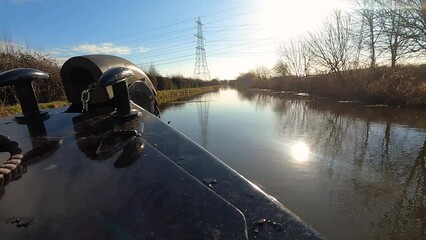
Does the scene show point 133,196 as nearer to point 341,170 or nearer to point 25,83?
point 25,83

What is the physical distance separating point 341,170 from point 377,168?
2.57 feet

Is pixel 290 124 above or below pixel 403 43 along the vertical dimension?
below

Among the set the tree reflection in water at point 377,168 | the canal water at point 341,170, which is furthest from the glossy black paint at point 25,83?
the tree reflection in water at point 377,168

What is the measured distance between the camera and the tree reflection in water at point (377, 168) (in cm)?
454

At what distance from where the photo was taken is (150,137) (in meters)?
2.03

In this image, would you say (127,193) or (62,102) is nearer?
(127,193)

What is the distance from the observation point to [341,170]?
6.70 metres

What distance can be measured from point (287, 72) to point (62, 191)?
5734cm

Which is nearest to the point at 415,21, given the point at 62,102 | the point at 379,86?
the point at 379,86

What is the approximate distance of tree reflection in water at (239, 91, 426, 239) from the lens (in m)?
4.54

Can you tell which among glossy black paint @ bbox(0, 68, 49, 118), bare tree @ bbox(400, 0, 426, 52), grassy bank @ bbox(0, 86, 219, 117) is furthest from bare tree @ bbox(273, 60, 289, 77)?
glossy black paint @ bbox(0, 68, 49, 118)

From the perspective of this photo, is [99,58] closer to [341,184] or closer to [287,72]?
[341,184]

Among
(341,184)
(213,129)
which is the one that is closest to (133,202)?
(341,184)

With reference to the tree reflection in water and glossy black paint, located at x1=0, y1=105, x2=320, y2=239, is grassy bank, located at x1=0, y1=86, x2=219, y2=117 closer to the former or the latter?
the tree reflection in water
